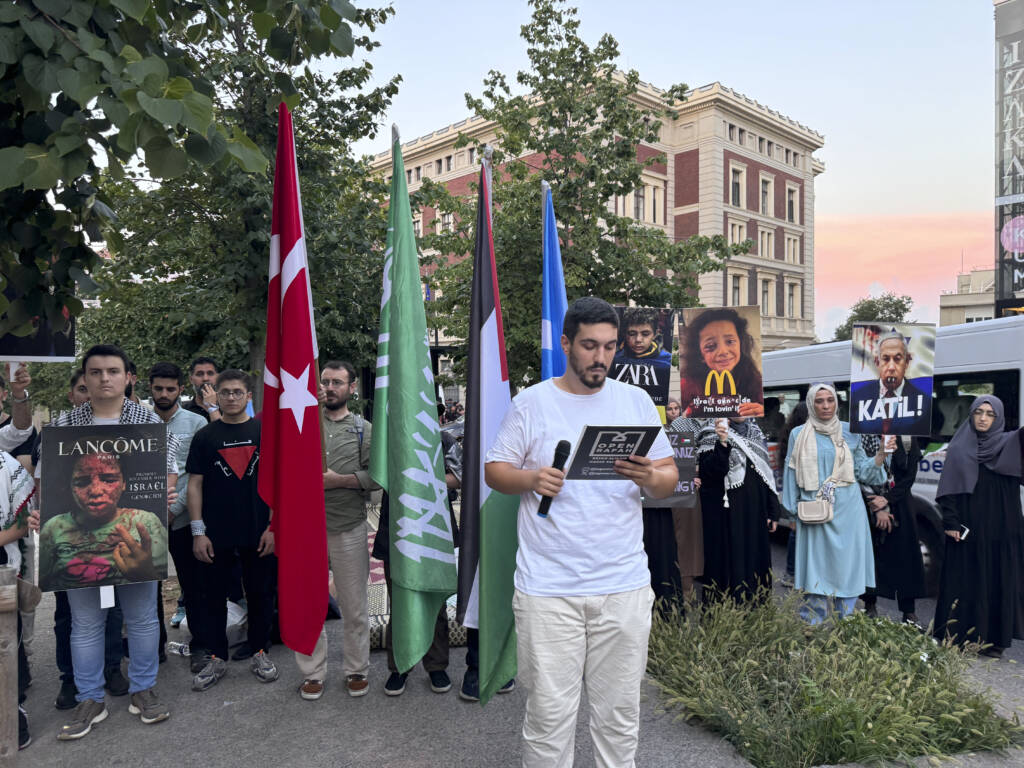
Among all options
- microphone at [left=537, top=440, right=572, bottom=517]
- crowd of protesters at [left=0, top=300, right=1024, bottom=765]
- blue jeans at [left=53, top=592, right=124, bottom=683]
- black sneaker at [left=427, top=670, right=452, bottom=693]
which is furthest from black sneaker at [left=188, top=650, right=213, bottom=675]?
microphone at [left=537, top=440, right=572, bottom=517]

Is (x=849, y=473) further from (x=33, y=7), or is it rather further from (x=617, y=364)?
(x=33, y=7)

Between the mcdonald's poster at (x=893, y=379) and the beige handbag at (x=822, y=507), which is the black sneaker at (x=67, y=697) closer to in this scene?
the beige handbag at (x=822, y=507)

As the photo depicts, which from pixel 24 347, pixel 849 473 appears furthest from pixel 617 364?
pixel 24 347

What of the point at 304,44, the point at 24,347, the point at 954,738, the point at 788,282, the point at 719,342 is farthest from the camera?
the point at 788,282

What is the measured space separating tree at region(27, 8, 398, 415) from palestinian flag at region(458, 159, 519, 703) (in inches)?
192

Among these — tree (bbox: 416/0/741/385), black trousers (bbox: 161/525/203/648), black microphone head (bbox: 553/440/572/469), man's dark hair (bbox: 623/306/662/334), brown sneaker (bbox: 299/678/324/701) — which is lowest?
brown sneaker (bbox: 299/678/324/701)

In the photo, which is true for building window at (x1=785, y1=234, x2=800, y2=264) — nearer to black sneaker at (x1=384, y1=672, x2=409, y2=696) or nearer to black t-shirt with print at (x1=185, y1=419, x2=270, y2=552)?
black t-shirt with print at (x1=185, y1=419, x2=270, y2=552)

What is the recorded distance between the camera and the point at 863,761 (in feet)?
11.8

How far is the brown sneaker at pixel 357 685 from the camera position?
4.70 m

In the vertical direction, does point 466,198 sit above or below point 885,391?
above

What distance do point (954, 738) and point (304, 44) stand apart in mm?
4371

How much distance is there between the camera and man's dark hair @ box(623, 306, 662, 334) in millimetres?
5738

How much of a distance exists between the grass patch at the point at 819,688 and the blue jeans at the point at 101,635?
2931mm

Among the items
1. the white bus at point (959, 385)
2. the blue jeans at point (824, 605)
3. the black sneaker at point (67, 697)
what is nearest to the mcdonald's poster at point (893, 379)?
the blue jeans at point (824, 605)
